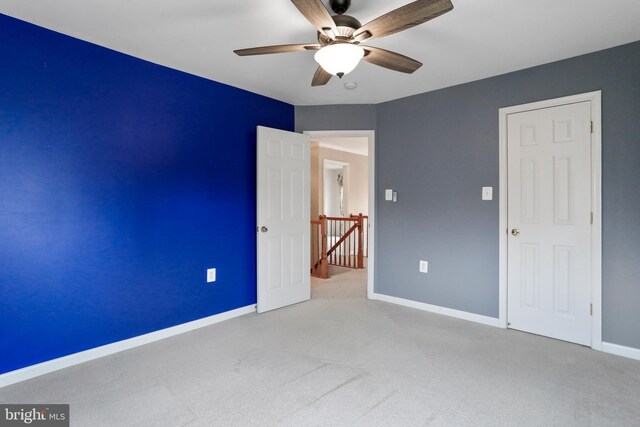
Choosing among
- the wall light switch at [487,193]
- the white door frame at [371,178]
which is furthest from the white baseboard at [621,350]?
the white door frame at [371,178]

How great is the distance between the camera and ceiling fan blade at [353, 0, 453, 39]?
1548 mm

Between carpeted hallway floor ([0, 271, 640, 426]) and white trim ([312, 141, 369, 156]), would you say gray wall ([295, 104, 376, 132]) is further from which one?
white trim ([312, 141, 369, 156])

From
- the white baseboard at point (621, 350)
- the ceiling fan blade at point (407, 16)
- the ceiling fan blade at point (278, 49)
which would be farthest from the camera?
the white baseboard at point (621, 350)

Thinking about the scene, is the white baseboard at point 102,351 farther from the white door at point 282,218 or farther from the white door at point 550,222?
the white door at point 550,222

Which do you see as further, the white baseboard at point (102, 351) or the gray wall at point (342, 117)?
the gray wall at point (342, 117)

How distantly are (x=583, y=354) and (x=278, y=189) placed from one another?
3078mm

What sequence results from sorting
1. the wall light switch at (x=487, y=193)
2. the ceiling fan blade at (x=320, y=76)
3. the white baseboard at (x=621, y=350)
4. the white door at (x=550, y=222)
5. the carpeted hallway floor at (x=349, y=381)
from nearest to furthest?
the carpeted hallway floor at (x=349, y=381), the ceiling fan blade at (x=320, y=76), the white baseboard at (x=621, y=350), the white door at (x=550, y=222), the wall light switch at (x=487, y=193)

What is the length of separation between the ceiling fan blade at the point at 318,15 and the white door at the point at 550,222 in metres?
2.18

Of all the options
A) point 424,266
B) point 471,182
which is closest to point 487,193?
point 471,182

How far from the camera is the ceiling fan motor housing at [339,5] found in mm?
1954

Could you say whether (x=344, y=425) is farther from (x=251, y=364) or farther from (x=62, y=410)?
(x=62, y=410)

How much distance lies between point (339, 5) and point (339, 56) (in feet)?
1.14

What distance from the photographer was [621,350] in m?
2.60

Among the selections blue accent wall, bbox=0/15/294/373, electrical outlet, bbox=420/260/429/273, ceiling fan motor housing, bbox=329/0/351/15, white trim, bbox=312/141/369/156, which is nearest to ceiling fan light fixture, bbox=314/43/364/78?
ceiling fan motor housing, bbox=329/0/351/15
